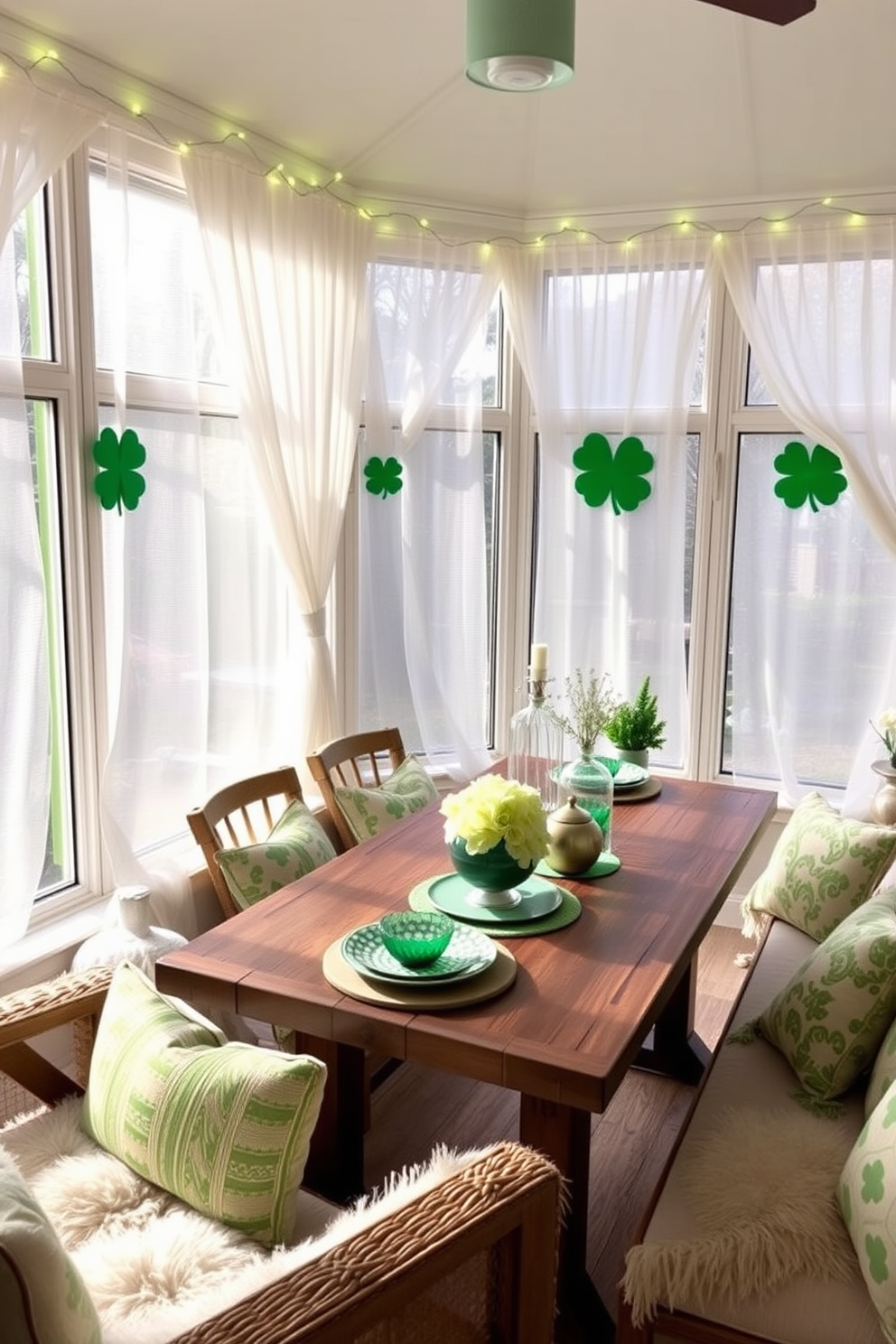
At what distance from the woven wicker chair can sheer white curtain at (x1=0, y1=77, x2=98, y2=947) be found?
1556 millimetres

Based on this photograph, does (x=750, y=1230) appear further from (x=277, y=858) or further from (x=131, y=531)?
(x=131, y=531)

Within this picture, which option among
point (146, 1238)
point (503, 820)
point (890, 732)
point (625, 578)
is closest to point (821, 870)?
point (890, 732)

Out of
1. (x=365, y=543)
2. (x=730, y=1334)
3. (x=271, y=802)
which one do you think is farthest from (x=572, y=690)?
(x=730, y=1334)

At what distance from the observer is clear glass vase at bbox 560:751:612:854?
8.18ft

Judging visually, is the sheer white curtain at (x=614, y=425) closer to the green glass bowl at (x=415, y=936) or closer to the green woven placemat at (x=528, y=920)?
the green woven placemat at (x=528, y=920)

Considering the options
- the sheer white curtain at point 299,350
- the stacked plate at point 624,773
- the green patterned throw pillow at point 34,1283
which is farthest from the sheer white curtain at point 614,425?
the green patterned throw pillow at point 34,1283

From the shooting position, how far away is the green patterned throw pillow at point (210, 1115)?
5.16 ft

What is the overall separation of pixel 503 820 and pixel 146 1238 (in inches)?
35.0

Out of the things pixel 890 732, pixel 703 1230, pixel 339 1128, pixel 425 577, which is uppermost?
pixel 425 577

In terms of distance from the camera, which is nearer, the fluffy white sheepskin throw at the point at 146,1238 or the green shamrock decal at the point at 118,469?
the fluffy white sheepskin throw at the point at 146,1238

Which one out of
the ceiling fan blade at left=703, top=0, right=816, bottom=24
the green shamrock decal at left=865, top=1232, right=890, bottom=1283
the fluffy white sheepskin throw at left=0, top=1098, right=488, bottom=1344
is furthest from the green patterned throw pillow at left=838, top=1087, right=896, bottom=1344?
the ceiling fan blade at left=703, top=0, right=816, bottom=24

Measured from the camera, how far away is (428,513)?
4062 mm

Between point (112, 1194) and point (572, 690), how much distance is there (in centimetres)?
269

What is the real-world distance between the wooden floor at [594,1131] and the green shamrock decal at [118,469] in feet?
5.58
